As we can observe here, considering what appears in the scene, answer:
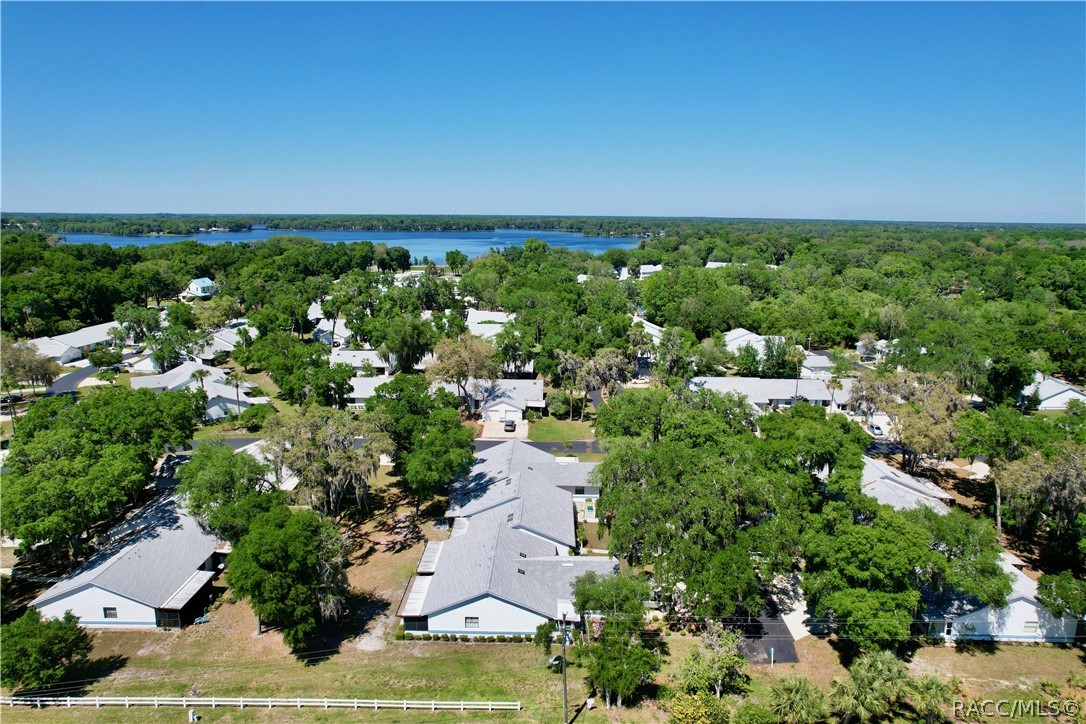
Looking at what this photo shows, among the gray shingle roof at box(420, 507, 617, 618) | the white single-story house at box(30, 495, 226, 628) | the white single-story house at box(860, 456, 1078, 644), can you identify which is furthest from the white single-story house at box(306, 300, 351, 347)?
the white single-story house at box(860, 456, 1078, 644)

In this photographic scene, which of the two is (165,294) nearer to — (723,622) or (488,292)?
(488,292)

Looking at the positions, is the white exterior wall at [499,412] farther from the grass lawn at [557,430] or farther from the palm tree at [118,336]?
the palm tree at [118,336]

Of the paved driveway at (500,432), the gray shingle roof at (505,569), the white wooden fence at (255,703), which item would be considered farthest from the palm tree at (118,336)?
the gray shingle roof at (505,569)

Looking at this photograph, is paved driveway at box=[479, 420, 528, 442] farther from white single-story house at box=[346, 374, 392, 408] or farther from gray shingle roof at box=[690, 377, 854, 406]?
gray shingle roof at box=[690, 377, 854, 406]

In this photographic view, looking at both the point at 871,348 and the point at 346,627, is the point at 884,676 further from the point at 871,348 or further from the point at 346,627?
the point at 871,348

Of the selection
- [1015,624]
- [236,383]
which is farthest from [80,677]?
[1015,624]

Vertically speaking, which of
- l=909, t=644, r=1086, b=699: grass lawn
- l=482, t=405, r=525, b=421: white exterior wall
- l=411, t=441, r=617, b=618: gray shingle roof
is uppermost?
l=482, t=405, r=525, b=421: white exterior wall

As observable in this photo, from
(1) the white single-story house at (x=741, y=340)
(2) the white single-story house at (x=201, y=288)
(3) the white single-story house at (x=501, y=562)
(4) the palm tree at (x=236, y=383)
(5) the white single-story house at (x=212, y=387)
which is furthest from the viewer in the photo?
(2) the white single-story house at (x=201, y=288)
